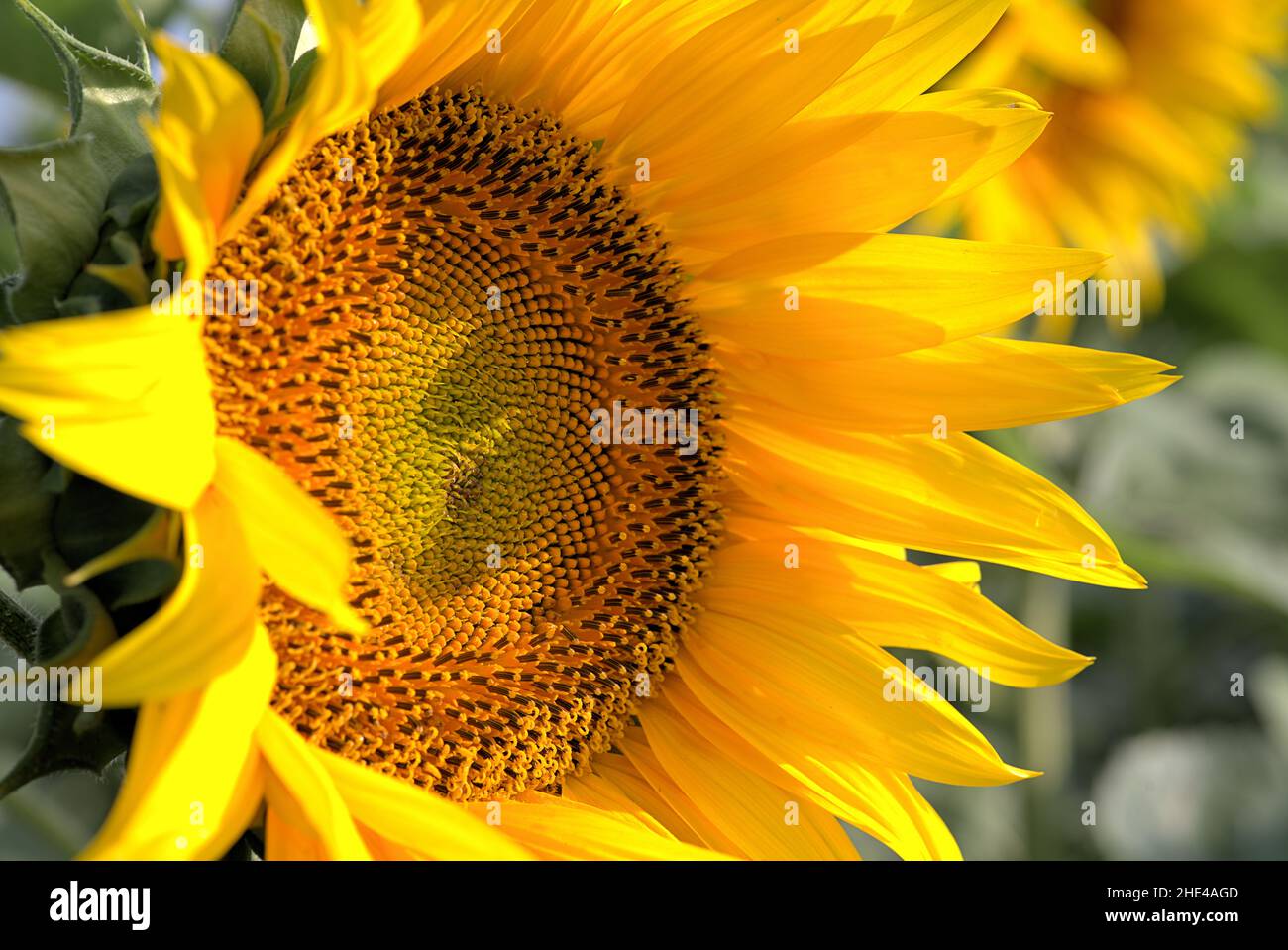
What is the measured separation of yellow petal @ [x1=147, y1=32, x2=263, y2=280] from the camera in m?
1.17

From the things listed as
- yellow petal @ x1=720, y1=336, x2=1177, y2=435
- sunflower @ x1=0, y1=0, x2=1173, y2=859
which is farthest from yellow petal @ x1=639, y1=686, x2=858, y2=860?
yellow petal @ x1=720, y1=336, x2=1177, y2=435

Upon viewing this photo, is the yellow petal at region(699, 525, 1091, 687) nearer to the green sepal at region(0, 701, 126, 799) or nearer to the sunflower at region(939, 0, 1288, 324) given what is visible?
the green sepal at region(0, 701, 126, 799)

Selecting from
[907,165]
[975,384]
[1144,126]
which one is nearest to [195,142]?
[907,165]

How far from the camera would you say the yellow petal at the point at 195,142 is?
46.1 inches

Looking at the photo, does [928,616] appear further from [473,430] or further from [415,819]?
[415,819]

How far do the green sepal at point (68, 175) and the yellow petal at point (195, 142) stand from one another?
9cm

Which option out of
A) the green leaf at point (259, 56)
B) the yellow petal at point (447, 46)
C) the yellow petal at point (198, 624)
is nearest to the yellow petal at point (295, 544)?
the yellow petal at point (198, 624)

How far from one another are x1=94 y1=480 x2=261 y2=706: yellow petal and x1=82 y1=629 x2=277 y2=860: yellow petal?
0.13ft

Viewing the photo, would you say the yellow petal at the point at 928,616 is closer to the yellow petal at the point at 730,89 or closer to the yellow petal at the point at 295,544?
the yellow petal at the point at 730,89

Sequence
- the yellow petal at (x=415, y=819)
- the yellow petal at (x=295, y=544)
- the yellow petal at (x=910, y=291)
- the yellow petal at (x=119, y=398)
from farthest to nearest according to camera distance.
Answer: the yellow petal at (x=910, y=291), the yellow petal at (x=415, y=819), the yellow petal at (x=295, y=544), the yellow petal at (x=119, y=398)

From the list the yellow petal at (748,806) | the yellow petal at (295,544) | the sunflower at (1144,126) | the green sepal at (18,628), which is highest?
the sunflower at (1144,126)

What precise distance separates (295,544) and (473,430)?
18.5 inches
